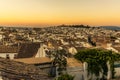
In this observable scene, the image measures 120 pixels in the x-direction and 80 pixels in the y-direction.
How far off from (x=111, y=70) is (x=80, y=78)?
380 cm

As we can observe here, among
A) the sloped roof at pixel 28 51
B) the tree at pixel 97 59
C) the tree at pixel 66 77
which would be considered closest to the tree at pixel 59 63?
the tree at pixel 97 59

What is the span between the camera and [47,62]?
109ft

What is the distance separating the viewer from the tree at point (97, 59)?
32.8 meters

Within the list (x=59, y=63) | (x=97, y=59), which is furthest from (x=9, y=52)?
(x=97, y=59)

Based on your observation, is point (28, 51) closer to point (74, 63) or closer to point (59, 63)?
point (59, 63)

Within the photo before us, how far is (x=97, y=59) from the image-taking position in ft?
111

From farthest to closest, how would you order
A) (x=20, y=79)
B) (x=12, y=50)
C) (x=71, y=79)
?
(x=12, y=50), (x=71, y=79), (x=20, y=79)

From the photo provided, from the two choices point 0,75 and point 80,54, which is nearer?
point 0,75

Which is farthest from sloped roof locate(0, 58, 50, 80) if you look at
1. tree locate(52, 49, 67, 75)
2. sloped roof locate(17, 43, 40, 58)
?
sloped roof locate(17, 43, 40, 58)

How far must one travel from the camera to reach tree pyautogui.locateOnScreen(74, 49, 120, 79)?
3281cm

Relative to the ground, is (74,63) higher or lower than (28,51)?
lower

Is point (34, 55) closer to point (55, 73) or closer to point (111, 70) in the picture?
point (55, 73)

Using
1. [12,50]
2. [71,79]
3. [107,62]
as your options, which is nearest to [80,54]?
[107,62]

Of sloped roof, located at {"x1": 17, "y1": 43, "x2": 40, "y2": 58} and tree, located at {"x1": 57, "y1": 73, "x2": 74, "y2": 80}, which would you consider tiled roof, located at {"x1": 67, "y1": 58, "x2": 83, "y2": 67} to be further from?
sloped roof, located at {"x1": 17, "y1": 43, "x2": 40, "y2": 58}
